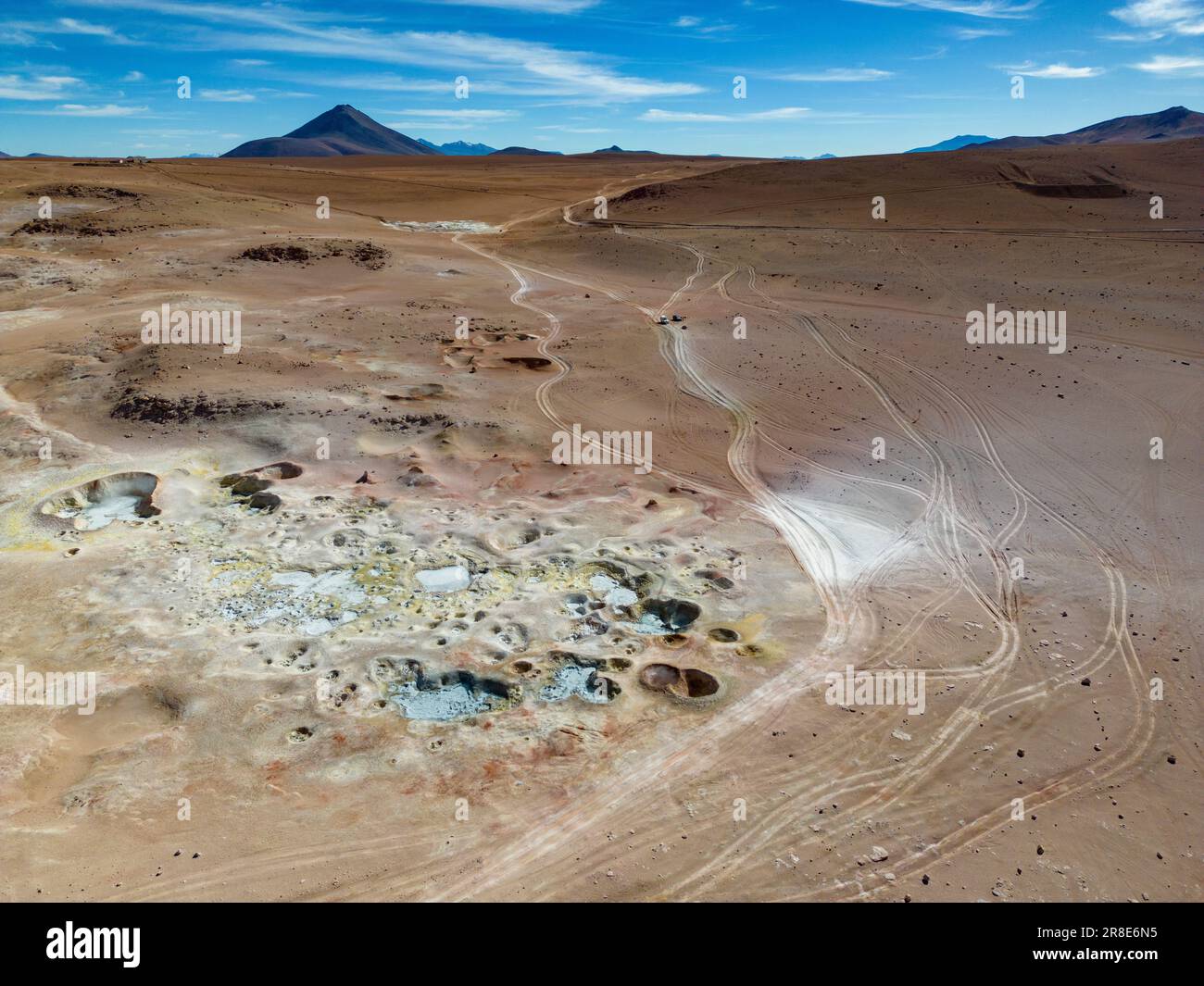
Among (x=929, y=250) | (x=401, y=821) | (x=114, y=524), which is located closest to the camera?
(x=401, y=821)

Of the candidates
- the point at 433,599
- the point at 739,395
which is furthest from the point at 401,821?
the point at 739,395

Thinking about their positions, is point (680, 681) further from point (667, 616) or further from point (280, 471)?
point (280, 471)

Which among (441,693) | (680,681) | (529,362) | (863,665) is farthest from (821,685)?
(529,362)

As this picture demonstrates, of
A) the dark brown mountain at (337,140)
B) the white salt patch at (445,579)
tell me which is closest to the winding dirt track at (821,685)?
the white salt patch at (445,579)

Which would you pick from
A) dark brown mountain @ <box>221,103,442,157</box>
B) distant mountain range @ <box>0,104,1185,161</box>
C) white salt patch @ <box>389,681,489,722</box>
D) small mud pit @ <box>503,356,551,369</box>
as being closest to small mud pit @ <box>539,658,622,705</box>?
white salt patch @ <box>389,681,489,722</box>

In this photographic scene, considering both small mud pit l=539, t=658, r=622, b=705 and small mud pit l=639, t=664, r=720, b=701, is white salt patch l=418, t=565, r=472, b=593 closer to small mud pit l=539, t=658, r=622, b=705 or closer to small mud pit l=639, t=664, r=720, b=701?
small mud pit l=539, t=658, r=622, b=705
